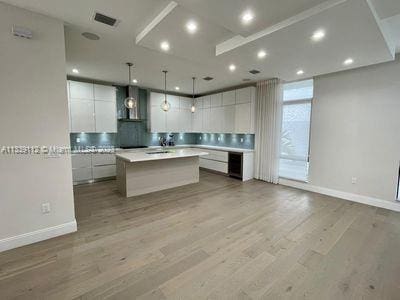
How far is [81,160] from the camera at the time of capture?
16.9 feet

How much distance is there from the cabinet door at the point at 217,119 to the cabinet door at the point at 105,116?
3.31 meters

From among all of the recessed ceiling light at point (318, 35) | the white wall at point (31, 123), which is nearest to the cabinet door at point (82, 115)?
the white wall at point (31, 123)

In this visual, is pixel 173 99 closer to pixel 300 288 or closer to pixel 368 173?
pixel 368 173

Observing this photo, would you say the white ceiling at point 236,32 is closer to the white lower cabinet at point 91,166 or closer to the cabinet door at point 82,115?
the cabinet door at point 82,115

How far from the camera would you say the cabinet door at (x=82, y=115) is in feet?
16.8

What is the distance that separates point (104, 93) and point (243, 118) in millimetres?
4285

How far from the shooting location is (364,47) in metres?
2.85

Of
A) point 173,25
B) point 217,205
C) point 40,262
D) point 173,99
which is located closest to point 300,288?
point 217,205

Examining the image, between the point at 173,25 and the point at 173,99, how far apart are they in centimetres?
476

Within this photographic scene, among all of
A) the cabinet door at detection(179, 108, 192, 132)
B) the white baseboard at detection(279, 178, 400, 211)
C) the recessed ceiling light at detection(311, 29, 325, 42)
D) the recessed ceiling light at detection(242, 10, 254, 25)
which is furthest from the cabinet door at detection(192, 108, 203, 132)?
the recessed ceiling light at detection(242, 10, 254, 25)

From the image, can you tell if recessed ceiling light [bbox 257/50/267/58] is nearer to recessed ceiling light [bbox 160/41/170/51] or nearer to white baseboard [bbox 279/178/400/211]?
recessed ceiling light [bbox 160/41/170/51]

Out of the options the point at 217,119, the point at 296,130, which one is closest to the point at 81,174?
the point at 217,119

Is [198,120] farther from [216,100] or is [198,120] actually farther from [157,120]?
[157,120]

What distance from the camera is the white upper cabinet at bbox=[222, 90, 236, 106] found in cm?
612
